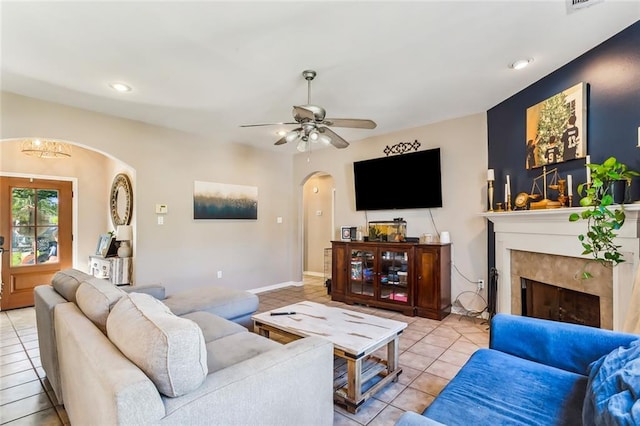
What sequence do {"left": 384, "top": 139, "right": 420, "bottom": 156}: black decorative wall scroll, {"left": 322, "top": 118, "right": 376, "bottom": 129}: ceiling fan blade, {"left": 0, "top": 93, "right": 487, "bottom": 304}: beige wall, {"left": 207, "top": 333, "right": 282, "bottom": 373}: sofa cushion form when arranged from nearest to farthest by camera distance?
{"left": 207, "top": 333, "right": 282, "bottom": 373}: sofa cushion < {"left": 322, "top": 118, "right": 376, "bottom": 129}: ceiling fan blade < {"left": 0, "top": 93, "right": 487, "bottom": 304}: beige wall < {"left": 384, "top": 139, "right": 420, "bottom": 156}: black decorative wall scroll

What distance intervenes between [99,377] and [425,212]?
4.01 metres

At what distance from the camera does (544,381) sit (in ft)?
4.85

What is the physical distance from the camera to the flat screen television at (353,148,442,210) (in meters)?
4.12

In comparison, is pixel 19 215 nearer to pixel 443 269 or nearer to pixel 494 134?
pixel 443 269

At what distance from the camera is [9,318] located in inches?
156

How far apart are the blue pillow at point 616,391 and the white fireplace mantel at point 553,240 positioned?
1.05 meters

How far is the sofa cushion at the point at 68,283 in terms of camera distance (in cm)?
205

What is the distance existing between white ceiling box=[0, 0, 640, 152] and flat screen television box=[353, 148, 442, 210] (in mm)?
884

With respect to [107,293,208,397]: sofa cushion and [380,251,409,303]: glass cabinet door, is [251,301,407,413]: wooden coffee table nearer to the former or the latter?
[107,293,208,397]: sofa cushion

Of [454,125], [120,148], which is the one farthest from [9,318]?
[454,125]

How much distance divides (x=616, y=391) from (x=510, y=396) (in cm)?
42

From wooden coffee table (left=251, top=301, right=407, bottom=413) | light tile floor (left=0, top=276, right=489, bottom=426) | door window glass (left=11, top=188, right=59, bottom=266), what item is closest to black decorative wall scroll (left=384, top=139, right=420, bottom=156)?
light tile floor (left=0, top=276, right=489, bottom=426)

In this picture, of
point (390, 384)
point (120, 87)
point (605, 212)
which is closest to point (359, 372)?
point (390, 384)

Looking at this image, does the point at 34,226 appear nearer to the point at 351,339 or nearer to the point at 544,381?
the point at 351,339
